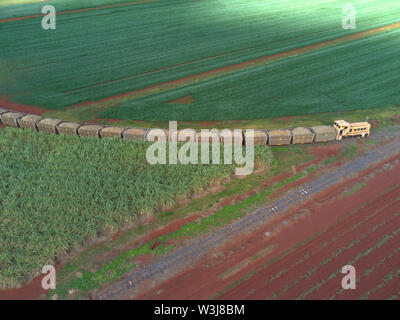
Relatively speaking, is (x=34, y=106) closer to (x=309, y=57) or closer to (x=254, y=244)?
(x=254, y=244)

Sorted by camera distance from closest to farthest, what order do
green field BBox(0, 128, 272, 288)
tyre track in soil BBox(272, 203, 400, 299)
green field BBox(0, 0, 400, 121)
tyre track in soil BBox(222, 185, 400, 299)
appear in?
tyre track in soil BBox(272, 203, 400, 299) < tyre track in soil BBox(222, 185, 400, 299) < green field BBox(0, 128, 272, 288) < green field BBox(0, 0, 400, 121)

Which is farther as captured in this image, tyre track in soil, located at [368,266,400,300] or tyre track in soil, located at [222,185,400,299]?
tyre track in soil, located at [222,185,400,299]

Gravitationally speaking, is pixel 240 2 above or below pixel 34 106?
above

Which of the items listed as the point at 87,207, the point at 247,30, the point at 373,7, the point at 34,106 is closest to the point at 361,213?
the point at 87,207

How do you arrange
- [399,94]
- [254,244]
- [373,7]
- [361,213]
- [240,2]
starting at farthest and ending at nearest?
[240,2], [373,7], [399,94], [361,213], [254,244]

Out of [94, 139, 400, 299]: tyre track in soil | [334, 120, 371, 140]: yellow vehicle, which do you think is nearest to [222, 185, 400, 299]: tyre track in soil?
[94, 139, 400, 299]: tyre track in soil

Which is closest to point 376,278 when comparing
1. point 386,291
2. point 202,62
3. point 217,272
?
point 386,291

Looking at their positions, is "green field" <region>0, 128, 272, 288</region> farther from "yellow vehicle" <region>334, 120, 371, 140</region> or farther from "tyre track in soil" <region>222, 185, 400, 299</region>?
"tyre track in soil" <region>222, 185, 400, 299</region>
